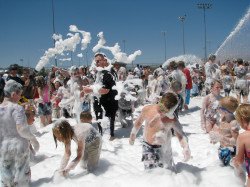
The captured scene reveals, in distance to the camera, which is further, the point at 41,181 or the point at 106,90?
the point at 106,90

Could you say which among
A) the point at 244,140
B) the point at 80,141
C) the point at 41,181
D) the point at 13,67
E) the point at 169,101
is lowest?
the point at 41,181

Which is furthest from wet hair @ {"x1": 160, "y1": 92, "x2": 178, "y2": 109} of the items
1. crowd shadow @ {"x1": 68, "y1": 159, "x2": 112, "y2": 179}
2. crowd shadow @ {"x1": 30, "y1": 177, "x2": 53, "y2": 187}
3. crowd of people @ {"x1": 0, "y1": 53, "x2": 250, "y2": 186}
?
crowd shadow @ {"x1": 30, "y1": 177, "x2": 53, "y2": 187}

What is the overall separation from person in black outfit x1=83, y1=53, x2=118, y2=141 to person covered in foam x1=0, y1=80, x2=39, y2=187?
2.55 metres

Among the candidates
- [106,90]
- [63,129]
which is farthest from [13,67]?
[63,129]

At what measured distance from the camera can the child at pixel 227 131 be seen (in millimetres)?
4445

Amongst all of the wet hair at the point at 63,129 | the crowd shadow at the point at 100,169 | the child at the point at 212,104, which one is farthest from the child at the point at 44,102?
the wet hair at the point at 63,129

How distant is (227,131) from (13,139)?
298cm

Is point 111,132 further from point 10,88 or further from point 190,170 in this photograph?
point 10,88

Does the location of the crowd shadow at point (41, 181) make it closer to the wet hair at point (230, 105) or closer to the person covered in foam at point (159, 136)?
the person covered in foam at point (159, 136)

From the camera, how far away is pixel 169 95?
159 inches

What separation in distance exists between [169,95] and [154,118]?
393 millimetres

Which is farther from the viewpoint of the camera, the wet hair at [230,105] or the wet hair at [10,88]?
the wet hair at [230,105]

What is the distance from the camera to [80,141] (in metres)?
4.66

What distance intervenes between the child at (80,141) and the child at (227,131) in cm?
186
